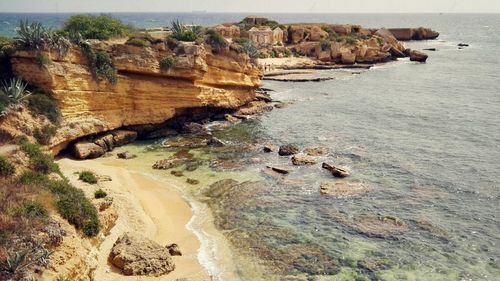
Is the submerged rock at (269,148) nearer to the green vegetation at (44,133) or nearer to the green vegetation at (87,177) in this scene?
the green vegetation at (87,177)

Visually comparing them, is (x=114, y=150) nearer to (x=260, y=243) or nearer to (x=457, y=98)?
(x=260, y=243)

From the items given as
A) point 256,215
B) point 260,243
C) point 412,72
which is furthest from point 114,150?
point 412,72

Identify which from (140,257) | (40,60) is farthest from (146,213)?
(40,60)

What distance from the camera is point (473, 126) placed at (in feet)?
145

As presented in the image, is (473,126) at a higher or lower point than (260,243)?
higher

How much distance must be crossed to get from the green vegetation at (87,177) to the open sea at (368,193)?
6.24 metres

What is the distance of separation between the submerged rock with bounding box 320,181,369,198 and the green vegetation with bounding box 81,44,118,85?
20.4 meters

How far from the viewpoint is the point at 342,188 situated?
1168 inches

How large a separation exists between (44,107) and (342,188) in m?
22.7

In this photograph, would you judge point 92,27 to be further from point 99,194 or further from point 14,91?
point 99,194

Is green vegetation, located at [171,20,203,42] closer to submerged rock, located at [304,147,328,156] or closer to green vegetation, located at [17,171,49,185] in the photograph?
submerged rock, located at [304,147,328,156]

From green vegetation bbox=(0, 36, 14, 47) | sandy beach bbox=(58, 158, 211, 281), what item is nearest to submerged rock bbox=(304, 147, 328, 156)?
sandy beach bbox=(58, 158, 211, 281)

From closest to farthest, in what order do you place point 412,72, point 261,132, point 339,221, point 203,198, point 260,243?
point 260,243
point 339,221
point 203,198
point 261,132
point 412,72

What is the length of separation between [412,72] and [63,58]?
67207 mm
